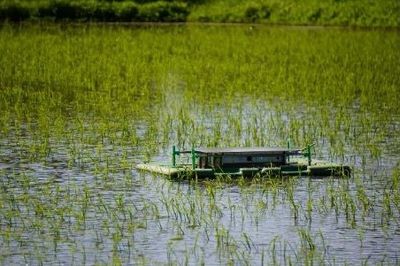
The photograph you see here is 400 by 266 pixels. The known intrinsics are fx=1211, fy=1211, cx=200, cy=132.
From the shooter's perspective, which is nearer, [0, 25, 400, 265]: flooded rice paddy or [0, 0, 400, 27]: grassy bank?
[0, 25, 400, 265]: flooded rice paddy

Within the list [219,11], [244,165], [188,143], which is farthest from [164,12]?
[244,165]

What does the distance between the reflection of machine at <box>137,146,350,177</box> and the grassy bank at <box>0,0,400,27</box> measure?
22.6 metres

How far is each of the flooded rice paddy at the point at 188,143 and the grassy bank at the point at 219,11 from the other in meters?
6.61

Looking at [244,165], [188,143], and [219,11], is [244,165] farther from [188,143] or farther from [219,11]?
[219,11]

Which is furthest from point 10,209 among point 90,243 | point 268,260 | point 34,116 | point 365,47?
point 365,47

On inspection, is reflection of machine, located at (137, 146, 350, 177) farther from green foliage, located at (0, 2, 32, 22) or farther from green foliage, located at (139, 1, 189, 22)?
green foliage, located at (139, 1, 189, 22)

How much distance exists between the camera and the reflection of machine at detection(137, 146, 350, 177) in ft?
45.5

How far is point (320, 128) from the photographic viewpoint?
17406mm

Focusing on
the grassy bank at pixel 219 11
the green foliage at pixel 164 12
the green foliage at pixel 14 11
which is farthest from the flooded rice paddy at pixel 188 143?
the green foliage at pixel 164 12

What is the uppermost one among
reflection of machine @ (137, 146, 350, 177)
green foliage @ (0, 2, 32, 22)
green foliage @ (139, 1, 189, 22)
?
green foliage @ (139, 1, 189, 22)

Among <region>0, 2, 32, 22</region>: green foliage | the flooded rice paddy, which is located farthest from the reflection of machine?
<region>0, 2, 32, 22</region>: green foliage

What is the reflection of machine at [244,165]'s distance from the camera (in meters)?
13.9

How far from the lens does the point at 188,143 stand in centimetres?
1634

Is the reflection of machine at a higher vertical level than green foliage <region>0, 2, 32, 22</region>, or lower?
lower
